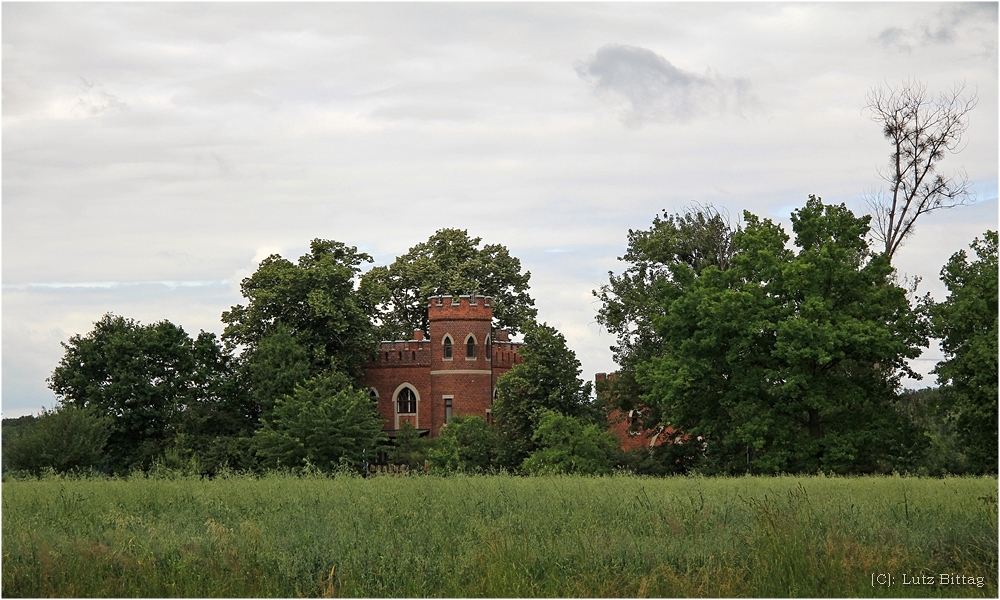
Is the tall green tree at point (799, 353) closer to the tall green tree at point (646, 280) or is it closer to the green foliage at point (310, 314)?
the tall green tree at point (646, 280)

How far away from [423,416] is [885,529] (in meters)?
45.1

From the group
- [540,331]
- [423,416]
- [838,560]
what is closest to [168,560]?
[838,560]

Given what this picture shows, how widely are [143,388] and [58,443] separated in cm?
569

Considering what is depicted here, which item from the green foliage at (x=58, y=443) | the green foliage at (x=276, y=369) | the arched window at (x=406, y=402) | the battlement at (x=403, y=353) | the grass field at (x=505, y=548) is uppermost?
the battlement at (x=403, y=353)

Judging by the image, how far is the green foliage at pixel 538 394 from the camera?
133 ft

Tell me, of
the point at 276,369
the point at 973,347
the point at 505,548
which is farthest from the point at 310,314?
the point at 505,548

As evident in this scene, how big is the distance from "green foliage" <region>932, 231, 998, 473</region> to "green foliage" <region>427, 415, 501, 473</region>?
17.0m

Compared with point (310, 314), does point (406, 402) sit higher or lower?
lower

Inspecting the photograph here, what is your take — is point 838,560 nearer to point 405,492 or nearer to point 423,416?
point 405,492

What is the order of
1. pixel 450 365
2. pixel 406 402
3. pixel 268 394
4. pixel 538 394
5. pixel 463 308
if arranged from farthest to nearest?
pixel 406 402, pixel 450 365, pixel 463 308, pixel 268 394, pixel 538 394

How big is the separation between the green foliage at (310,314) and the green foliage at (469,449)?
8764mm

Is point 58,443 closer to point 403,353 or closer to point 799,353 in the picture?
point 403,353

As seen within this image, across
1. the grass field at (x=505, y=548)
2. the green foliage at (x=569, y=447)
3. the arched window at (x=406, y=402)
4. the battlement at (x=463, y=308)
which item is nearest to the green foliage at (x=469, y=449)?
the green foliage at (x=569, y=447)

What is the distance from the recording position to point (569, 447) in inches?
1476
